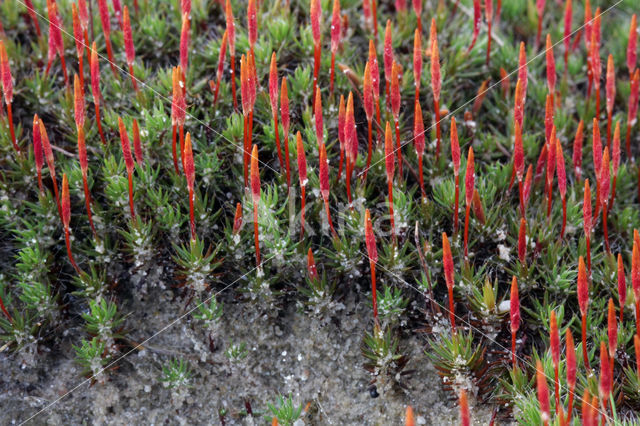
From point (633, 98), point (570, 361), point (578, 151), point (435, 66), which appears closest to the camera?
point (570, 361)

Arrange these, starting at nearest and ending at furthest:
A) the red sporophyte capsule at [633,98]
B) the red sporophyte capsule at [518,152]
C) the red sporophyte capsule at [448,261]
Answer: the red sporophyte capsule at [448,261] → the red sporophyte capsule at [518,152] → the red sporophyte capsule at [633,98]

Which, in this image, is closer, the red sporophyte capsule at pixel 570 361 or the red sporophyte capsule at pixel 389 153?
the red sporophyte capsule at pixel 570 361

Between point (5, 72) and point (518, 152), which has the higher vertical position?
point (5, 72)

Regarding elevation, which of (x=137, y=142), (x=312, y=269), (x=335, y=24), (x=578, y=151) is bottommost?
(x=312, y=269)

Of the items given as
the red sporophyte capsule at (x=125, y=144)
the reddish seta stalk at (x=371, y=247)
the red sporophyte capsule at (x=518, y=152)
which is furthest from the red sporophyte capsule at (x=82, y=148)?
the red sporophyte capsule at (x=518, y=152)

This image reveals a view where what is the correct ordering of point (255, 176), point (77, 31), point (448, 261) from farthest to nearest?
point (77, 31), point (255, 176), point (448, 261)

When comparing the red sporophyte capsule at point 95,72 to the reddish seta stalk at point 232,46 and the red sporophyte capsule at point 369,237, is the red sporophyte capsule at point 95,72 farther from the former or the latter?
the red sporophyte capsule at point 369,237

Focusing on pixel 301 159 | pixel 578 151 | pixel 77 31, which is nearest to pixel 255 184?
pixel 301 159

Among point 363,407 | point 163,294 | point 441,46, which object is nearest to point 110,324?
point 163,294

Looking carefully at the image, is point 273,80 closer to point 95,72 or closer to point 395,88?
point 395,88

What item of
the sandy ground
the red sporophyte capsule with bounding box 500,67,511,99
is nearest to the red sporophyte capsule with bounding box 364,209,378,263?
the sandy ground

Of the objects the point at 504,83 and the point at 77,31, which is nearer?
the point at 77,31

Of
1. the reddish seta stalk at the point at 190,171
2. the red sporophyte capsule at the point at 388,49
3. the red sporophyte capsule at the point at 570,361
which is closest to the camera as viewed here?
the red sporophyte capsule at the point at 570,361

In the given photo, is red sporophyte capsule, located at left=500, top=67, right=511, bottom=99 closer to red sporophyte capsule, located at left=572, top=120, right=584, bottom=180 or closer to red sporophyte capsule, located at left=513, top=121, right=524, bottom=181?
red sporophyte capsule, located at left=572, top=120, right=584, bottom=180
